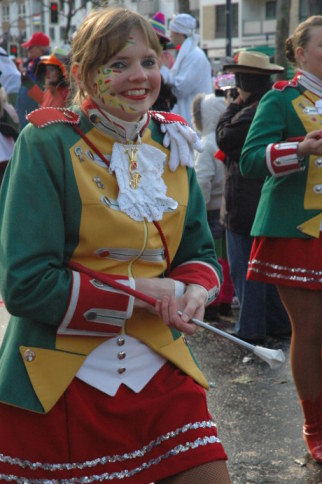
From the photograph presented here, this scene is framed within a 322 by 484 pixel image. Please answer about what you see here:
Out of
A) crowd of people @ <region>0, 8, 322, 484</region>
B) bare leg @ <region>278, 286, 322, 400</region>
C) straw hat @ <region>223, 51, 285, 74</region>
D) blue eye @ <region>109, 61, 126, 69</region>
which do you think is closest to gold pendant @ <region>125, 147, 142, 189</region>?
crowd of people @ <region>0, 8, 322, 484</region>

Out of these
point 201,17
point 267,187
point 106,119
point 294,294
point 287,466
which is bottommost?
point 201,17

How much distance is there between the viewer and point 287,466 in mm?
4152

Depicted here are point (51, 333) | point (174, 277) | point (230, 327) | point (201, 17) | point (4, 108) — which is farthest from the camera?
point (201, 17)

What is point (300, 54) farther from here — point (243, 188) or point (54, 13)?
point (54, 13)

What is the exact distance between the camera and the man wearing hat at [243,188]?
5984 millimetres

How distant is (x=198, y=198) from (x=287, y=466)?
188 centimetres

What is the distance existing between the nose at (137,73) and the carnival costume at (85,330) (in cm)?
13

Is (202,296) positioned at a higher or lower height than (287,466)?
higher

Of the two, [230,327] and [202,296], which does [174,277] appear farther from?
[230,327]

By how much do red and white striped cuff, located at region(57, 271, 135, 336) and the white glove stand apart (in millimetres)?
441

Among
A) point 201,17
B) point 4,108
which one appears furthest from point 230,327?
point 201,17

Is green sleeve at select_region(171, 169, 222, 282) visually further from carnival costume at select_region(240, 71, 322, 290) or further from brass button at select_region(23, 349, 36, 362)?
carnival costume at select_region(240, 71, 322, 290)

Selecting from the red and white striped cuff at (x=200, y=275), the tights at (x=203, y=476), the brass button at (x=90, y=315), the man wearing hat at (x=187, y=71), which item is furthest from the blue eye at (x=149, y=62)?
the man wearing hat at (x=187, y=71)

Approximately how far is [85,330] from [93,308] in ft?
0.24
